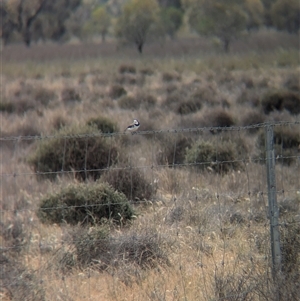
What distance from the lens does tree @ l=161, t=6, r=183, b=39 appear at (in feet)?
217

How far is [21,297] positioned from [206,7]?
47.9m

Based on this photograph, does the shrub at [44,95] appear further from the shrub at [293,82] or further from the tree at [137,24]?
the tree at [137,24]

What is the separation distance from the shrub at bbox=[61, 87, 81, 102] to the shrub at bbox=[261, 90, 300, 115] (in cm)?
679

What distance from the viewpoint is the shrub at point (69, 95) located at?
24.8 m

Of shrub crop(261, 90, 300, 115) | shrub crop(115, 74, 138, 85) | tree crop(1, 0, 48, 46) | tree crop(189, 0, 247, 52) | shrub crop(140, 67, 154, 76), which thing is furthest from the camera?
tree crop(1, 0, 48, 46)

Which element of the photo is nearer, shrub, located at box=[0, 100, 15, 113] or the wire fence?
the wire fence

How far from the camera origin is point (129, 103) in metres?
22.6

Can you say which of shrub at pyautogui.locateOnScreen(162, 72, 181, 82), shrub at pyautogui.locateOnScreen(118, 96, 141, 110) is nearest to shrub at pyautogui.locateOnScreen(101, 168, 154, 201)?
shrub at pyautogui.locateOnScreen(118, 96, 141, 110)

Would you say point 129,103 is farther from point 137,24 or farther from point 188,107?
point 137,24

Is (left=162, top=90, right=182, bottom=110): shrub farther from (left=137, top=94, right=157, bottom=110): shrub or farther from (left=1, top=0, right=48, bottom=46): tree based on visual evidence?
(left=1, top=0, right=48, bottom=46): tree

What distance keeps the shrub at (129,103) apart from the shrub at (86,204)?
509 inches

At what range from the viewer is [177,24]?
70.5m

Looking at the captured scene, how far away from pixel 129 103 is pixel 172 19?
48665 millimetres

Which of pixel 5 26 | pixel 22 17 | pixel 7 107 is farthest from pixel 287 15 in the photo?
pixel 7 107
